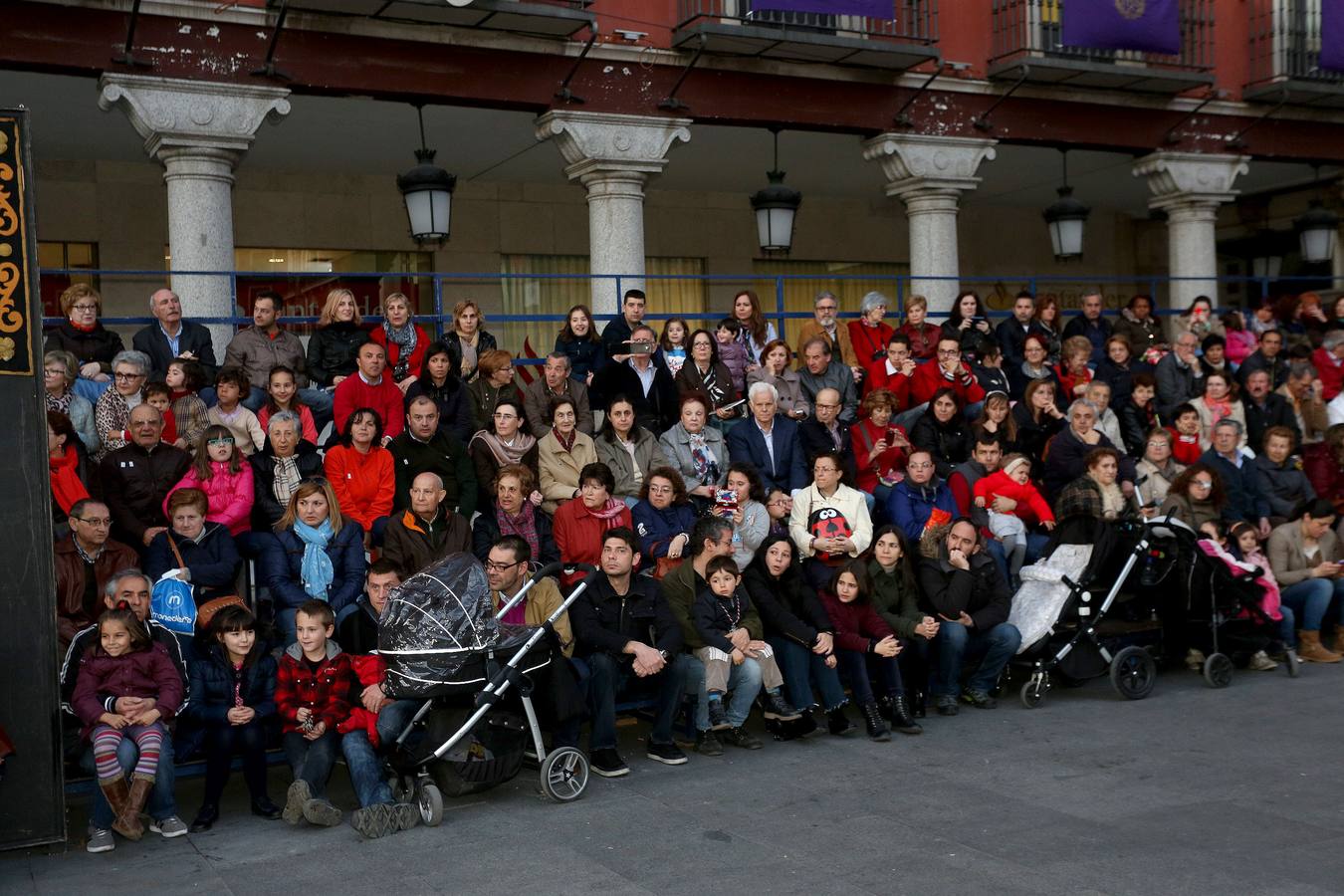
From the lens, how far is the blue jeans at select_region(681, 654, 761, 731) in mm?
8586

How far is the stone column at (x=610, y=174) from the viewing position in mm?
14195

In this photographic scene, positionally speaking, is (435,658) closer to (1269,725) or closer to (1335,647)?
(1269,725)

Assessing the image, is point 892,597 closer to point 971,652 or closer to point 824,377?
point 971,652

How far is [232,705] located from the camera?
24.4 feet

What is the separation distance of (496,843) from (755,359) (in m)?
6.17

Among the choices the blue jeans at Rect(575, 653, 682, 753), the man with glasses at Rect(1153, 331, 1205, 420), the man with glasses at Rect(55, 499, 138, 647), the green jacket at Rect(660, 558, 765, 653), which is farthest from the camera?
the man with glasses at Rect(1153, 331, 1205, 420)

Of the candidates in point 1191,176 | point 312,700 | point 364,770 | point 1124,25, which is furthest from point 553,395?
point 1191,176

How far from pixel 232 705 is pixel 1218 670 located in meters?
6.97

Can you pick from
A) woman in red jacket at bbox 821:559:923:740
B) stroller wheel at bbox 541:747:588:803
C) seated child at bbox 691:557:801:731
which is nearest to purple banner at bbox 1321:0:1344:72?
Result: woman in red jacket at bbox 821:559:923:740

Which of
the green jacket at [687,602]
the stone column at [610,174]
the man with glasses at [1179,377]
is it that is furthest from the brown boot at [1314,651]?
the stone column at [610,174]

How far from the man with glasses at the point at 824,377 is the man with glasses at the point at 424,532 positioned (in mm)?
3937

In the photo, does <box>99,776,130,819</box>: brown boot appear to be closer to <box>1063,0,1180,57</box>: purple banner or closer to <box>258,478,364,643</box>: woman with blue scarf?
<box>258,478,364,643</box>: woman with blue scarf

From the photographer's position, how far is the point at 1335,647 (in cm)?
1130

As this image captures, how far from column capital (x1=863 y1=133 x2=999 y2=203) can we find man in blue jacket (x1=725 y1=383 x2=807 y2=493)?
6289 mm
